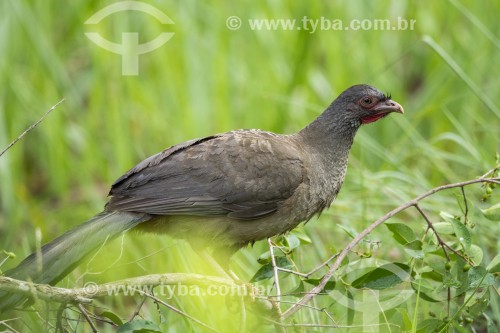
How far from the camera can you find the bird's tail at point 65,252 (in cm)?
313

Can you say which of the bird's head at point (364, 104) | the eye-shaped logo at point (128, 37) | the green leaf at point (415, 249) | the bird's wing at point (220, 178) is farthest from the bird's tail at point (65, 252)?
the eye-shaped logo at point (128, 37)

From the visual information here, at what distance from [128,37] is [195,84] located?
0.67 meters

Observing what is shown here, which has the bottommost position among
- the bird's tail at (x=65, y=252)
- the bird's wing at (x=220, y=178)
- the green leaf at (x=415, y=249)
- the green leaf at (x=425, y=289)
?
the green leaf at (x=425, y=289)

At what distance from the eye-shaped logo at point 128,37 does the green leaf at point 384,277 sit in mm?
3767

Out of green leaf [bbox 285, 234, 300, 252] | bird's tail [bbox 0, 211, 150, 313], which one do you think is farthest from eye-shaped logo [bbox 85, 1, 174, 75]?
green leaf [bbox 285, 234, 300, 252]

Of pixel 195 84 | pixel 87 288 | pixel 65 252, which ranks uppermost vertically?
pixel 195 84

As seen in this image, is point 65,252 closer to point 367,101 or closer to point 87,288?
point 87,288

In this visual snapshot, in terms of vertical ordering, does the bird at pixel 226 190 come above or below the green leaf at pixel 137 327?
above

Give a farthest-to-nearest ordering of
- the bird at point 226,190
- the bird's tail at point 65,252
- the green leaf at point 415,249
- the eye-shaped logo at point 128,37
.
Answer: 1. the eye-shaped logo at point 128,37
2. the bird at point 226,190
3. the green leaf at point 415,249
4. the bird's tail at point 65,252

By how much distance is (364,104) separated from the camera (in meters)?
4.39

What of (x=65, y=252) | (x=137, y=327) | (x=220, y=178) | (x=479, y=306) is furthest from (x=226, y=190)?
(x=479, y=306)

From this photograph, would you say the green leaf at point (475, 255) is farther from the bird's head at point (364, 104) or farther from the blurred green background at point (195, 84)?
the blurred green background at point (195, 84)

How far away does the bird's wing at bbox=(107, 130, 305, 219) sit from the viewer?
3.98m

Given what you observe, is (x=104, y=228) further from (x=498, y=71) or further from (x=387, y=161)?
(x=498, y=71)
